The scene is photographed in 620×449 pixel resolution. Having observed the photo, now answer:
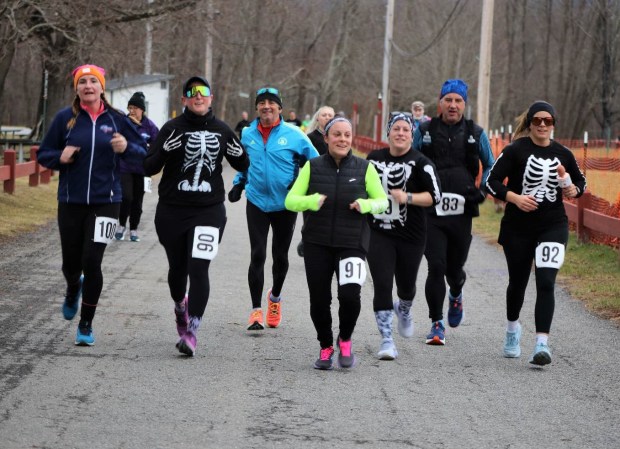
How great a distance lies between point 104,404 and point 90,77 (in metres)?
2.91

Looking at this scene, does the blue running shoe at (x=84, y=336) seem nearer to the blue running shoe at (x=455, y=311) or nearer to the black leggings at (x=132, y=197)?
the blue running shoe at (x=455, y=311)

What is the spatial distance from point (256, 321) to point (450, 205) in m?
1.93

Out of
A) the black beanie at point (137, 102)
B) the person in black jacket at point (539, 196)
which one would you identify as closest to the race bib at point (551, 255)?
the person in black jacket at point (539, 196)

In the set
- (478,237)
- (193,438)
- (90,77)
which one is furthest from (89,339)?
(478,237)

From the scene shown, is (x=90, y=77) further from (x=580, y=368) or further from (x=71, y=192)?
(x=580, y=368)

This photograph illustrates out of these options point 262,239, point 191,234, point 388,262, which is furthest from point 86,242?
point 388,262

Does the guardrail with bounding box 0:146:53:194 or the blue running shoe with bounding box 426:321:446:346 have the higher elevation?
the guardrail with bounding box 0:146:53:194

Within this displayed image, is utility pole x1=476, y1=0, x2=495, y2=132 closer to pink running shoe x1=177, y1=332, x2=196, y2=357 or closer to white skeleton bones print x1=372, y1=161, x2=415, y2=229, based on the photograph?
white skeleton bones print x1=372, y1=161, x2=415, y2=229

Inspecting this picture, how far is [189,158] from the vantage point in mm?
8969

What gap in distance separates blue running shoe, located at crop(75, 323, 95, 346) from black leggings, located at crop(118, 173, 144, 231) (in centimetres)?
778

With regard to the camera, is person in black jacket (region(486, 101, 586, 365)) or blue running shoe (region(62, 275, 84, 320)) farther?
blue running shoe (region(62, 275, 84, 320))

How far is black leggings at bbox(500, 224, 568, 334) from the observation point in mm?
9078

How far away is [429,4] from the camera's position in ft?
282

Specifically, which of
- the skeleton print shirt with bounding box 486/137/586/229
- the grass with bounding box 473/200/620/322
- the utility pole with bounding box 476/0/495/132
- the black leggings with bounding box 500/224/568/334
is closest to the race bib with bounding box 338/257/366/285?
the skeleton print shirt with bounding box 486/137/586/229
